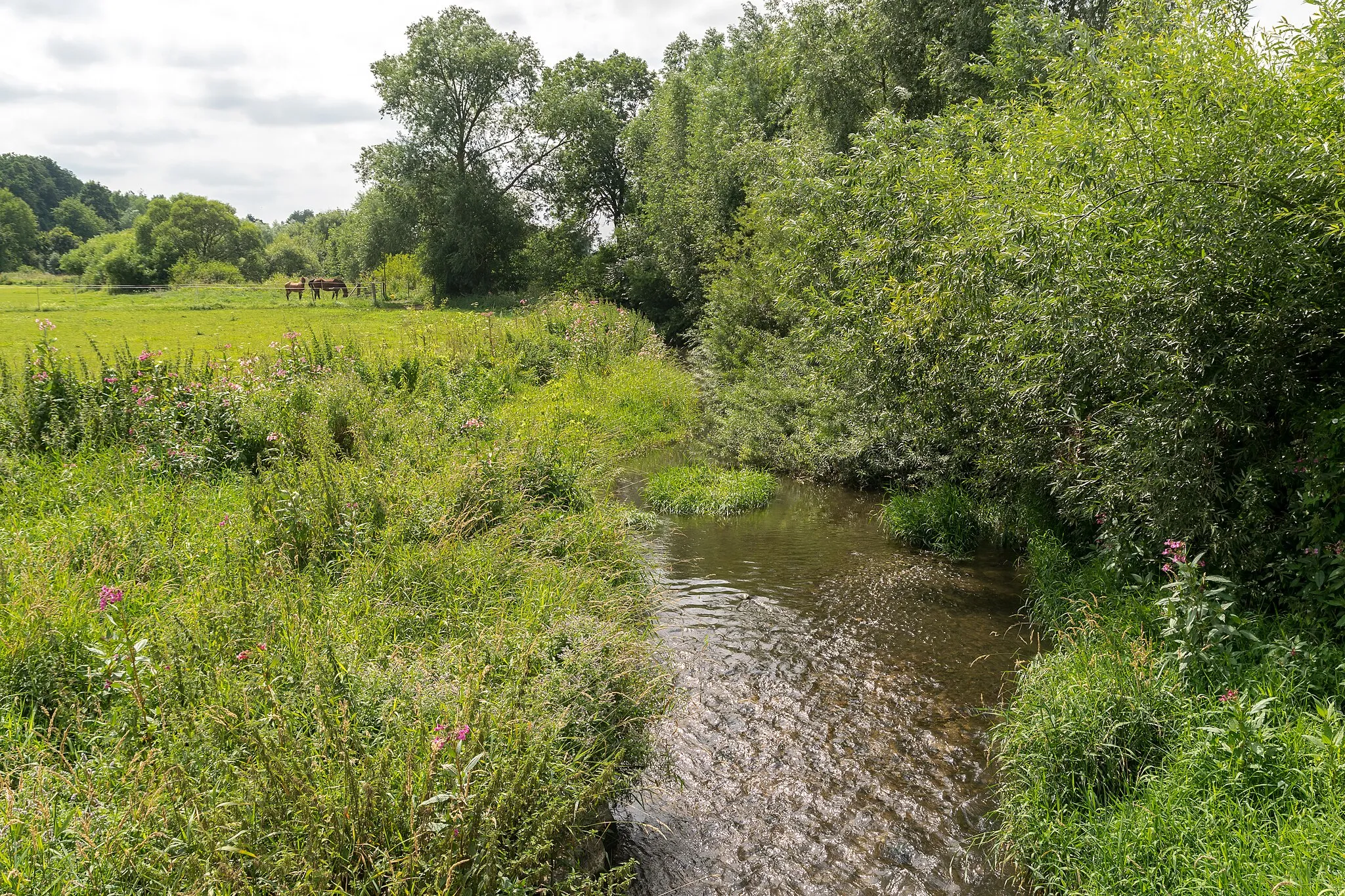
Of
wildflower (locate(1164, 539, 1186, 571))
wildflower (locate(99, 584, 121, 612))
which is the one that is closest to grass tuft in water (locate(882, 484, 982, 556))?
wildflower (locate(1164, 539, 1186, 571))

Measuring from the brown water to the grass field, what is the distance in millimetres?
10496

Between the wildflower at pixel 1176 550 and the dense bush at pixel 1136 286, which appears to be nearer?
the dense bush at pixel 1136 286

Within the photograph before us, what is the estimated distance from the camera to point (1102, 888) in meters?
3.75

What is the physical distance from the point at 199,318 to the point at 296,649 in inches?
1000

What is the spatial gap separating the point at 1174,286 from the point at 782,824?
14.5 feet

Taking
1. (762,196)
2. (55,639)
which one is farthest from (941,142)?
(55,639)

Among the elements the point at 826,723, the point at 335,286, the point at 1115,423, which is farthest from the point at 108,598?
the point at 335,286

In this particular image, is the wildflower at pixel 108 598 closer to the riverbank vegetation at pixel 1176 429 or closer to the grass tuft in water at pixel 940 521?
the riverbank vegetation at pixel 1176 429

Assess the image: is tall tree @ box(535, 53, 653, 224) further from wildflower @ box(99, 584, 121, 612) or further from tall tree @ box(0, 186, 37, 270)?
tall tree @ box(0, 186, 37, 270)

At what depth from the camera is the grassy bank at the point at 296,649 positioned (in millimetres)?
2980

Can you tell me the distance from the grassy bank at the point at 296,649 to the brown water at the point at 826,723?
730 millimetres

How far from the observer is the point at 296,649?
4164mm

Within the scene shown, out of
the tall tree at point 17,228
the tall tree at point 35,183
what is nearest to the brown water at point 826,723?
the tall tree at point 17,228

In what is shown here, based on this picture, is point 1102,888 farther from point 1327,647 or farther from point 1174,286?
point 1174,286
